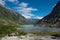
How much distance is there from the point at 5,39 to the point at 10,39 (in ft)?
9.97

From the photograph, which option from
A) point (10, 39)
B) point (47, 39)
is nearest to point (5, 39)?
point (10, 39)

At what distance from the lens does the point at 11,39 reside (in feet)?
269

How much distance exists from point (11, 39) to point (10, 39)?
699mm

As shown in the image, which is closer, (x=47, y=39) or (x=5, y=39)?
(x=5, y=39)

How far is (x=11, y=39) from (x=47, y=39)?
62.7ft

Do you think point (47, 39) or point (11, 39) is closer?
point (11, 39)

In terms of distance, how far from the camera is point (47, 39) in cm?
8744

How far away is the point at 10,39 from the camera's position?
8231 centimetres

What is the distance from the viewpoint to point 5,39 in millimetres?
80188

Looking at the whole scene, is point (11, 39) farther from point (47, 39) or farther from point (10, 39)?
point (47, 39)

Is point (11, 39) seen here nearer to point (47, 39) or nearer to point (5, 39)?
point (5, 39)

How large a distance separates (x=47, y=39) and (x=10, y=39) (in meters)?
19.5

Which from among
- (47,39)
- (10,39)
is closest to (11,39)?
(10,39)
